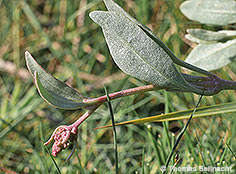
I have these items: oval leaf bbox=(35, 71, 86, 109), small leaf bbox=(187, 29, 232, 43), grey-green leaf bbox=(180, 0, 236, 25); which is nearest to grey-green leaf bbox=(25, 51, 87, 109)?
oval leaf bbox=(35, 71, 86, 109)

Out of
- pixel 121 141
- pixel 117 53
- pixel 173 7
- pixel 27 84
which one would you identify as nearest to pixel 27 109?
pixel 27 84

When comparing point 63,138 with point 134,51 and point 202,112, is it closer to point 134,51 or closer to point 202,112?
point 134,51

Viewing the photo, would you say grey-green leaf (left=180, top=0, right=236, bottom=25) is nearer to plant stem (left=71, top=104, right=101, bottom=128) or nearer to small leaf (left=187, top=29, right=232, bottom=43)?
small leaf (left=187, top=29, right=232, bottom=43)

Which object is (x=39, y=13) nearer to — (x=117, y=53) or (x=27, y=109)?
(x=27, y=109)

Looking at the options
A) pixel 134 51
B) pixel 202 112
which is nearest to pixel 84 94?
pixel 202 112

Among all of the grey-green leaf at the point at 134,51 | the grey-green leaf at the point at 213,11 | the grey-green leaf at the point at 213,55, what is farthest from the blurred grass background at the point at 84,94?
the grey-green leaf at the point at 134,51

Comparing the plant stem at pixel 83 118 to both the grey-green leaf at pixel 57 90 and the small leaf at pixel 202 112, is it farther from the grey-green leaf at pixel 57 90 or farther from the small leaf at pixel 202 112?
the small leaf at pixel 202 112
